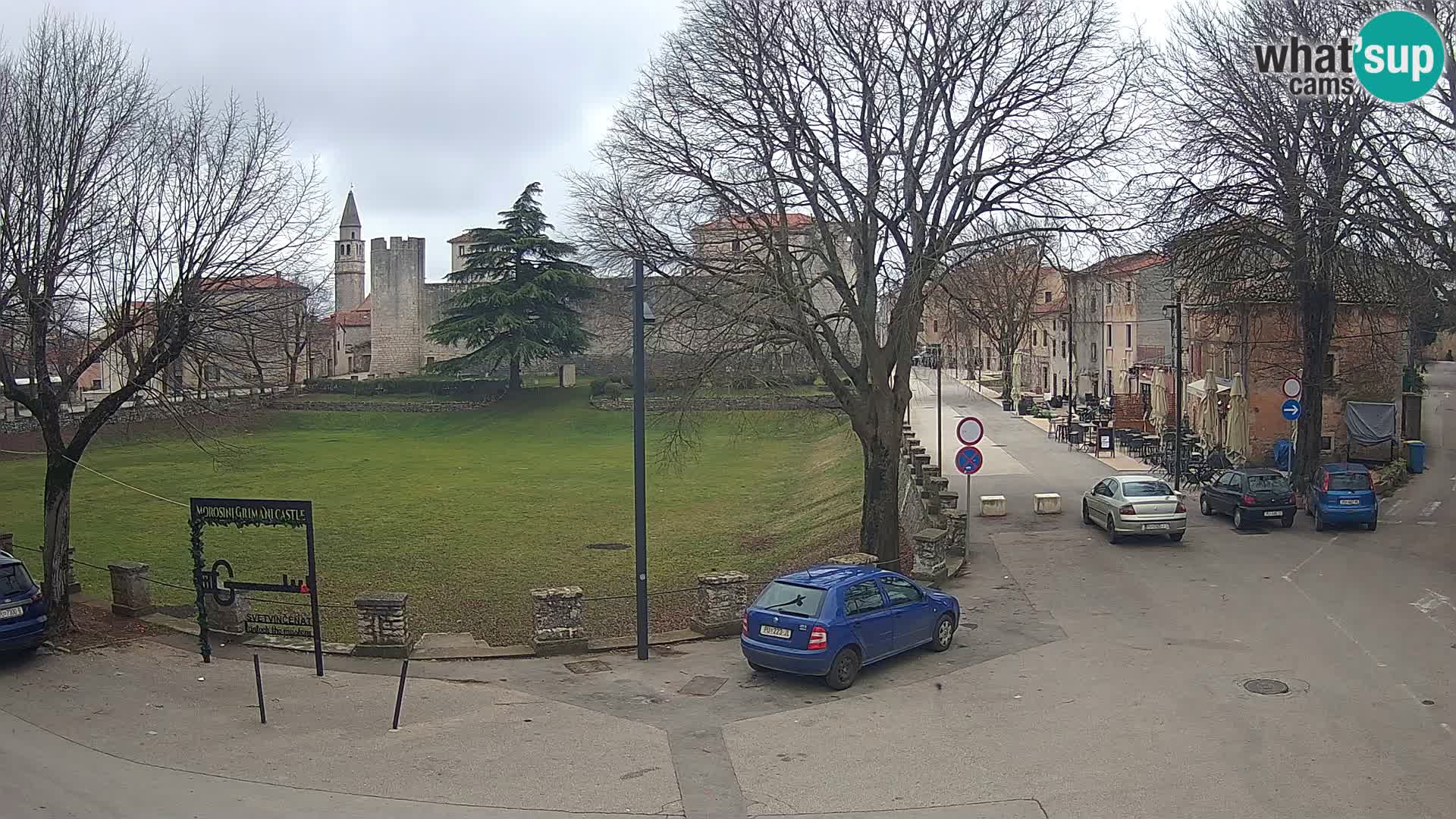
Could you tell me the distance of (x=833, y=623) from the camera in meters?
13.6

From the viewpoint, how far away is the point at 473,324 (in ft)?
234

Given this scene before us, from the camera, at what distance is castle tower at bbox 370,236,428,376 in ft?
310

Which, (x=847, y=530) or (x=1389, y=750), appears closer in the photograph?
(x=1389, y=750)

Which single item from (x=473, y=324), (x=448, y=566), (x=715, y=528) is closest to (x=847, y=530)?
(x=715, y=528)

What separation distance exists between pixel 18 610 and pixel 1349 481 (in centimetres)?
2452

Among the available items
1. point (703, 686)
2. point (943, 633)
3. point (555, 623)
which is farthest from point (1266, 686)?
point (555, 623)

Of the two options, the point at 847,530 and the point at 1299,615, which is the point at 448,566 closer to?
the point at 847,530

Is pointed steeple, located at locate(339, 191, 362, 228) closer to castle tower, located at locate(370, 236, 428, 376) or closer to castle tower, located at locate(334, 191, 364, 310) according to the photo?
castle tower, located at locate(334, 191, 364, 310)

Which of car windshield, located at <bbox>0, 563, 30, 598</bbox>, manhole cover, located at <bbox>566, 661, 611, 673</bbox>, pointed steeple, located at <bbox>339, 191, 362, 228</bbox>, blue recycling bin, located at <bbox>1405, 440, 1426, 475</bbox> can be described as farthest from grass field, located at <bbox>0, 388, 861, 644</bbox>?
pointed steeple, located at <bbox>339, 191, 362, 228</bbox>

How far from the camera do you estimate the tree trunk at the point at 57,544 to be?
54.6 ft

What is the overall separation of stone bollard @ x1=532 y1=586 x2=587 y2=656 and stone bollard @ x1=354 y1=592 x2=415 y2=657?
1.80 metres

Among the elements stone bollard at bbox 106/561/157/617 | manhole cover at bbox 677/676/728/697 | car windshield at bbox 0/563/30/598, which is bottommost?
manhole cover at bbox 677/676/728/697

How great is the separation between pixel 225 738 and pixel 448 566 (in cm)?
1424

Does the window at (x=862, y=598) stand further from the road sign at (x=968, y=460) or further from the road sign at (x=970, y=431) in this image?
the road sign at (x=970, y=431)
